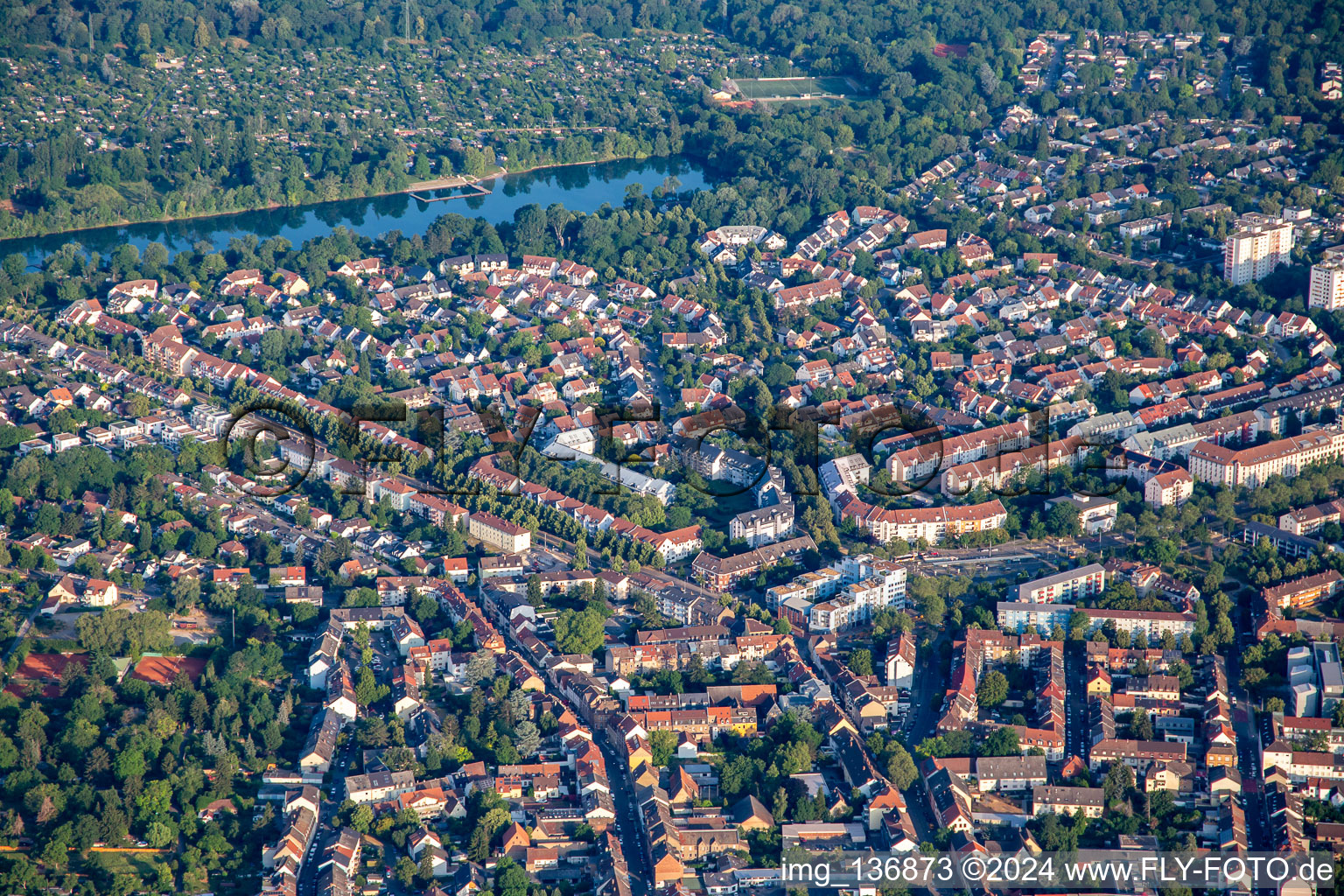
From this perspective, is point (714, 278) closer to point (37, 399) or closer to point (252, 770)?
point (37, 399)

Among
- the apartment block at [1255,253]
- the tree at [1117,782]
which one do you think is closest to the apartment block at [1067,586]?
the tree at [1117,782]

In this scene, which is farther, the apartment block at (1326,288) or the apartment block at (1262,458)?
the apartment block at (1326,288)

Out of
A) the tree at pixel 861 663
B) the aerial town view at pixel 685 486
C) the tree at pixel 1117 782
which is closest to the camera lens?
the aerial town view at pixel 685 486

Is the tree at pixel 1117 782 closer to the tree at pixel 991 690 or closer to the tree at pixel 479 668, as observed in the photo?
the tree at pixel 991 690

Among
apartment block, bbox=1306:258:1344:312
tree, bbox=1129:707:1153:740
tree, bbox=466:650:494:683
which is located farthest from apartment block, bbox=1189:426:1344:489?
tree, bbox=466:650:494:683

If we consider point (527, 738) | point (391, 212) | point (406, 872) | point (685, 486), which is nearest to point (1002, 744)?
point (527, 738)

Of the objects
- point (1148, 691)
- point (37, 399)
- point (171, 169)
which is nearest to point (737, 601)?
point (1148, 691)

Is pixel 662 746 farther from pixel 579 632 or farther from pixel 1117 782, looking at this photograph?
pixel 1117 782
